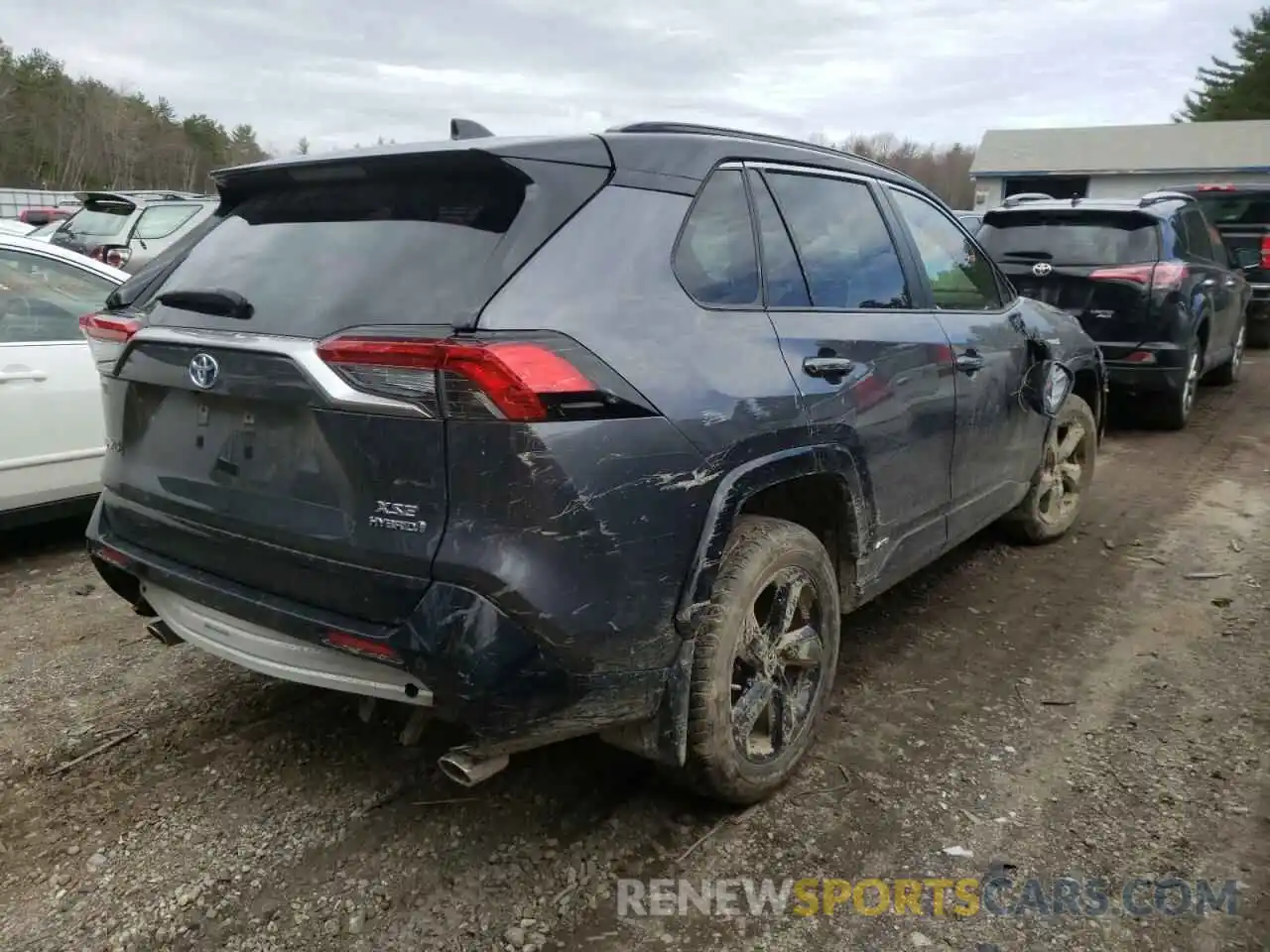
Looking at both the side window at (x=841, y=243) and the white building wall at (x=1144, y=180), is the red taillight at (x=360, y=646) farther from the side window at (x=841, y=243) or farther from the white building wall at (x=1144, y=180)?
the white building wall at (x=1144, y=180)

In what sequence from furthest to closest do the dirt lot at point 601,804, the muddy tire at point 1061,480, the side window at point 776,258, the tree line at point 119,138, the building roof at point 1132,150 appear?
the tree line at point 119,138 < the building roof at point 1132,150 < the muddy tire at point 1061,480 < the side window at point 776,258 < the dirt lot at point 601,804

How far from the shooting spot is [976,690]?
3.67m

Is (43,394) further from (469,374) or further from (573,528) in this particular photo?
(573,528)

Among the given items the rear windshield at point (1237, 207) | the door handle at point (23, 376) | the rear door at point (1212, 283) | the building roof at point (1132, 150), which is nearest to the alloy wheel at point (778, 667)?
the door handle at point (23, 376)

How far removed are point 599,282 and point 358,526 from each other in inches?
31.3

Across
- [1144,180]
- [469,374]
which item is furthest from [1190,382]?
[1144,180]

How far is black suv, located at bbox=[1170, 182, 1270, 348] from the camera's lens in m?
12.1

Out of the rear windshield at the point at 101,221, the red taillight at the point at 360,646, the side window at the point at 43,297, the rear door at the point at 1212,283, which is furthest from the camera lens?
the rear windshield at the point at 101,221

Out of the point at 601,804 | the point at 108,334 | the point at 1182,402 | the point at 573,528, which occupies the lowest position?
the point at 601,804

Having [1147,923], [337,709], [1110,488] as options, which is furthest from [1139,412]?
[337,709]

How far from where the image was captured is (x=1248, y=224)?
41.2 ft

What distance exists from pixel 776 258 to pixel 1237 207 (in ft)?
41.1

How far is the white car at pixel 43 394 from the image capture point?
4.49 m

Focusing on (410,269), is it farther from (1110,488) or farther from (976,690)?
(1110,488)
